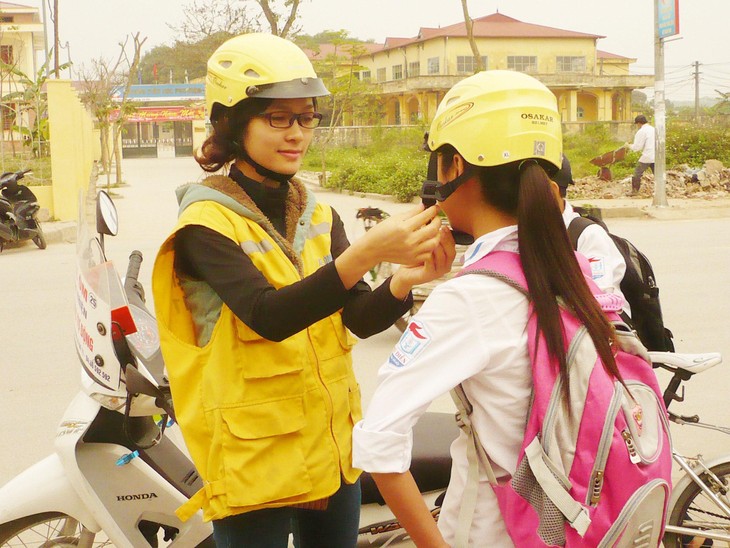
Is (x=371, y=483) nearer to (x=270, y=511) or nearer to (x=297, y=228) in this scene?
(x=270, y=511)

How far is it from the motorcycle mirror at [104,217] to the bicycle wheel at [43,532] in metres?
0.80

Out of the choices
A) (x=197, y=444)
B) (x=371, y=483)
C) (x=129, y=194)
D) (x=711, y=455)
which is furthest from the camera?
(x=129, y=194)

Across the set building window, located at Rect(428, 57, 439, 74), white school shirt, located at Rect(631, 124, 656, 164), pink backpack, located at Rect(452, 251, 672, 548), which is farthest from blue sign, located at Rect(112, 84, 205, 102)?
pink backpack, located at Rect(452, 251, 672, 548)

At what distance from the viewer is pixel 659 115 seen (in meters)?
16.3

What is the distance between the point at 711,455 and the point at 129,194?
19881mm

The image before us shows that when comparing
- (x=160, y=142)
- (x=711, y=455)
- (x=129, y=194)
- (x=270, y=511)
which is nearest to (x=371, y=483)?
(x=270, y=511)

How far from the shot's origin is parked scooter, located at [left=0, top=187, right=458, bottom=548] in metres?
2.30

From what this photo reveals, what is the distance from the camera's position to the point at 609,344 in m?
1.57

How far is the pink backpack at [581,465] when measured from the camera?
1.49 meters

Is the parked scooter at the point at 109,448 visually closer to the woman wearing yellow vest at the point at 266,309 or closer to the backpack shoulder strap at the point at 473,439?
the woman wearing yellow vest at the point at 266,309

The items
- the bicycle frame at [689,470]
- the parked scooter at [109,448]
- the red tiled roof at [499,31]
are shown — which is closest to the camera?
the parked scooter at [109,448]

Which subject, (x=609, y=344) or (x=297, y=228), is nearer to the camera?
(x=609, y=344)

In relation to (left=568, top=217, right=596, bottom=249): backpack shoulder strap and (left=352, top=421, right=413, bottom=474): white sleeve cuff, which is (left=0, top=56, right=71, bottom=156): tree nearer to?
(left=568, top=217, right=596, bottom=249): backpack shoulder strap

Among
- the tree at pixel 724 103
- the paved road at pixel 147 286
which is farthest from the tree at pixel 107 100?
the tree at pixel 724 103
